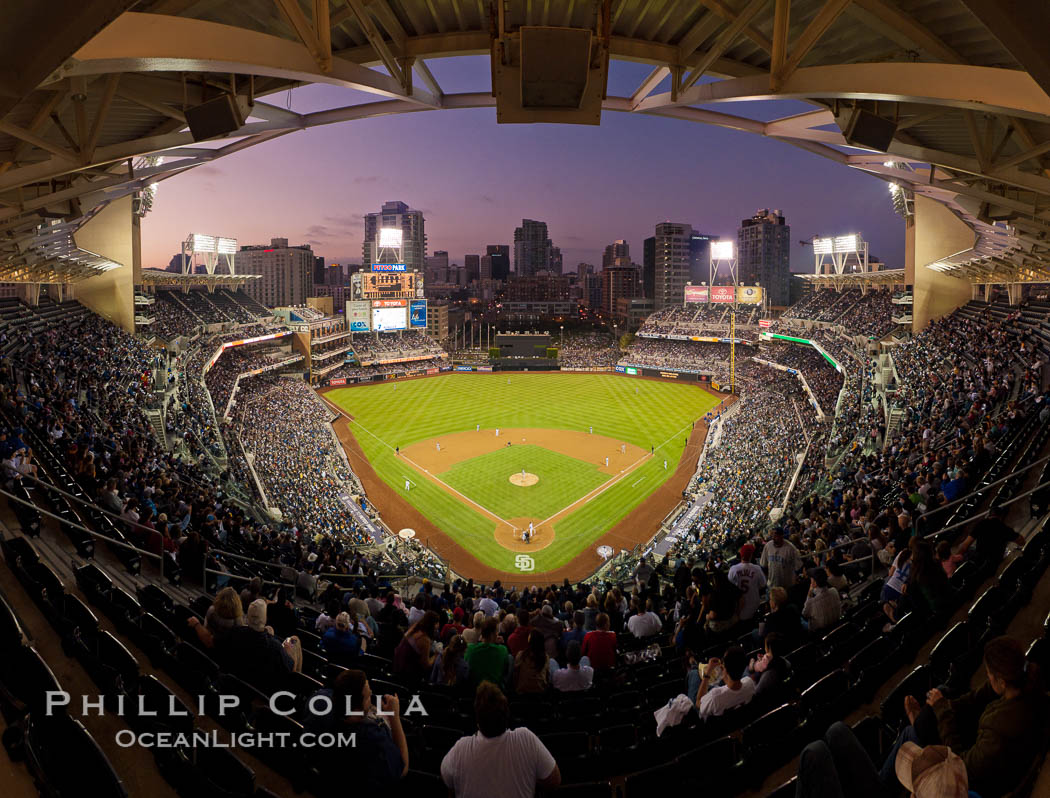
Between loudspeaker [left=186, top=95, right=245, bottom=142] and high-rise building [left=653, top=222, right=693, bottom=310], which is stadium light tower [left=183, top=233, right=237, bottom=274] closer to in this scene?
loudspeaker [left=186, top=95, right=245, bottom=142]

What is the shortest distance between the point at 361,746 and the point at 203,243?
198 ft

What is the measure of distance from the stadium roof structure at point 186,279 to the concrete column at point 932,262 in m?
Result: 53.4

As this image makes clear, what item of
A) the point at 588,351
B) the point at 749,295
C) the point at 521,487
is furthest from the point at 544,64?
the point at 588,351

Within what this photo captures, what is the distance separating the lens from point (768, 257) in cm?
15212

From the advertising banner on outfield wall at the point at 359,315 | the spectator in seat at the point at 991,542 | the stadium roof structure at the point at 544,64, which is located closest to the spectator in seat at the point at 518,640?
the spectator in seat at the point at 991,542

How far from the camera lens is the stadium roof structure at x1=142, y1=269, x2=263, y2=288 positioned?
4450cm

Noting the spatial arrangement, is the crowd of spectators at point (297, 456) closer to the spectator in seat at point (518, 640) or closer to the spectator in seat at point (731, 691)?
the spectator in seat at point (518, 640)

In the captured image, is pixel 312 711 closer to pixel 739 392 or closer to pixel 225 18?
pixel 225 18

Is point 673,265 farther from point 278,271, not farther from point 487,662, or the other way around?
point 487,662

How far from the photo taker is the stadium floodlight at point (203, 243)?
2045 inches

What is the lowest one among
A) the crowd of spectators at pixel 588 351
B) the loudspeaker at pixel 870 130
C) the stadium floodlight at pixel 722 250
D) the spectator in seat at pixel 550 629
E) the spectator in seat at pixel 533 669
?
the spectator in seat at pixel 550 629

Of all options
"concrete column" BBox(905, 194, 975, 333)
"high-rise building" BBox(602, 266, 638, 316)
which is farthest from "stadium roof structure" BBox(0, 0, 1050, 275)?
"high-rise building" BBox(602, 266, 638, 316)

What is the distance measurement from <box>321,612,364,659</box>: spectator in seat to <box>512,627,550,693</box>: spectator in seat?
1816 millimetres

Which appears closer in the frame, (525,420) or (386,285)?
(525,420)
